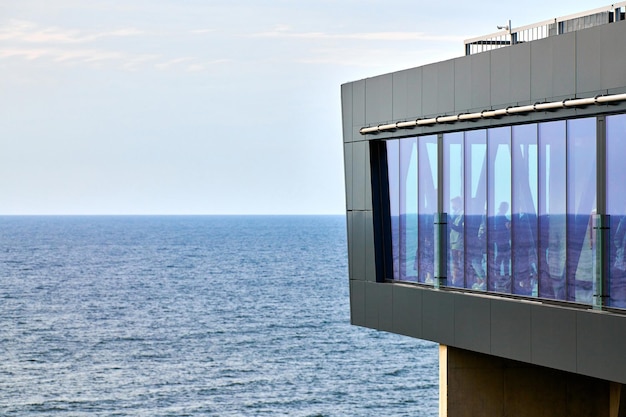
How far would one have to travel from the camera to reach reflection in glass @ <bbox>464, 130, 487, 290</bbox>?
1977cm

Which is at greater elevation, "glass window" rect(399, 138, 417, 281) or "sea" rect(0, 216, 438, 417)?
"glass window" rect(399, 138, 417, 281)

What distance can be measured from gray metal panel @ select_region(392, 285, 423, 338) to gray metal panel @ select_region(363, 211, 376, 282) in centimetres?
83

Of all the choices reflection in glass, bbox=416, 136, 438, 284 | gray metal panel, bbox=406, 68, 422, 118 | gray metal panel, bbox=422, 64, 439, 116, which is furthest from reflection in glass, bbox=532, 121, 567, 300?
gray metal panel, bbox=406, 68, 422, 118

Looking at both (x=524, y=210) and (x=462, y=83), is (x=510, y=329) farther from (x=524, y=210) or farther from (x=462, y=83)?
(x=462, y=83)

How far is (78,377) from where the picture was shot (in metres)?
68.9

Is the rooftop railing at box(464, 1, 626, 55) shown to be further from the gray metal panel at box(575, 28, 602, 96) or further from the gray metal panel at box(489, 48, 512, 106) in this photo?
the gray metal panel at box(575, 28, 602, 96)

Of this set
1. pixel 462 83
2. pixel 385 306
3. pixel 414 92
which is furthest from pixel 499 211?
pixel 385 306

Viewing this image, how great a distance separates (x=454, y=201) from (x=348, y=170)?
11.4 feet

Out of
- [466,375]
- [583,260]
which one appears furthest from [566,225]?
[466,375]

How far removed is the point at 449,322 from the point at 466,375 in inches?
62.0

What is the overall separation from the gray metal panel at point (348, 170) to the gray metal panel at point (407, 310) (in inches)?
93.5

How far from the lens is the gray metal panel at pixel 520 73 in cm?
1800

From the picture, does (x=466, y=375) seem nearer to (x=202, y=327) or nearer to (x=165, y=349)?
(x=165, y=349)

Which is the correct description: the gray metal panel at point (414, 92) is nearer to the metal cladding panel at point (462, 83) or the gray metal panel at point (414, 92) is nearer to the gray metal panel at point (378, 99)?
the gray metal panel at point (378, 99)
